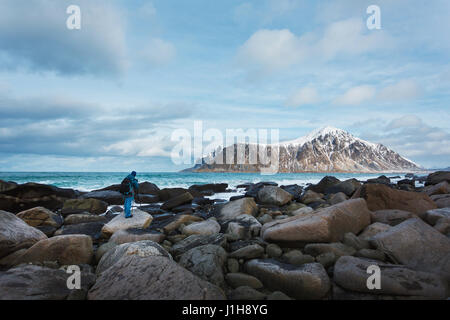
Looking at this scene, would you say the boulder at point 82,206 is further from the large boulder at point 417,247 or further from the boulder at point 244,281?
the large boulder at point 417,247

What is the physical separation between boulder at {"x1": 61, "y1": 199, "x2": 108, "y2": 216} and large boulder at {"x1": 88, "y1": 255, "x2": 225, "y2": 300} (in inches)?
427

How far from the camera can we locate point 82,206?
542 inches

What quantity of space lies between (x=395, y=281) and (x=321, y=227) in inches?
71.7

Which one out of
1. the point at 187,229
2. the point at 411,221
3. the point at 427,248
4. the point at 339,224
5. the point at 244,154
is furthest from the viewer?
the point at 244,154

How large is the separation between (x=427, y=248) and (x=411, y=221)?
30.5 inches

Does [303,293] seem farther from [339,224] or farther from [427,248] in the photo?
[427,248]

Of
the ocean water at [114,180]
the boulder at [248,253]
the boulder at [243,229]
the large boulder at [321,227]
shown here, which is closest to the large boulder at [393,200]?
the large boulder at [321,227]

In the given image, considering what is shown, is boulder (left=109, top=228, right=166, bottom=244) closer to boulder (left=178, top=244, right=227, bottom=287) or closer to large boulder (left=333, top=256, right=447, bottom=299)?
boulder (left=178, top=244, right=227, bottom=287)

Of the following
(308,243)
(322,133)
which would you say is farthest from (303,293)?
(322,133)

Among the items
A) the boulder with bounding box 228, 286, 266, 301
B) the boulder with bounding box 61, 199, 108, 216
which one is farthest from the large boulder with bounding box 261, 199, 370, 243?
the boulder with bounding box 61, 199, 108, 216

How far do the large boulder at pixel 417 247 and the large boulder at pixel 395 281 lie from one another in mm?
621

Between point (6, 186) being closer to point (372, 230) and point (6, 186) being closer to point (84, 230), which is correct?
point (84, 230)

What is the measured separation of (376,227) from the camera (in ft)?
21.1

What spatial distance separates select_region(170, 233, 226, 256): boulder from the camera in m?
6.30
